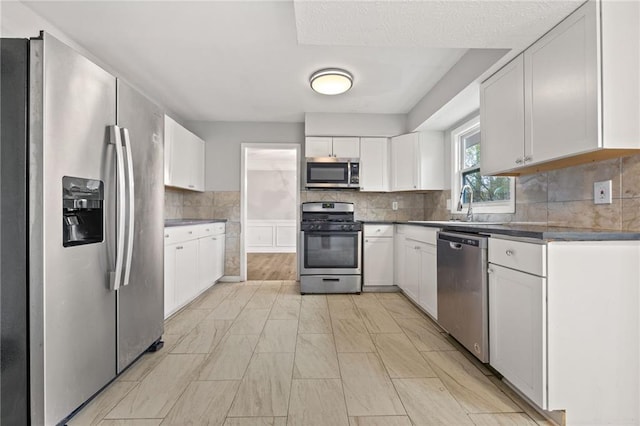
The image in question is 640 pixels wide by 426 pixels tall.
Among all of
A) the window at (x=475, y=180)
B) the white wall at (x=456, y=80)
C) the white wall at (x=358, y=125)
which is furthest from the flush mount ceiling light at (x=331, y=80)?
the window at (x=475, y=180)

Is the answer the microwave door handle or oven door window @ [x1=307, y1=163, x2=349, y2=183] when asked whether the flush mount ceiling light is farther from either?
the microwave door handle

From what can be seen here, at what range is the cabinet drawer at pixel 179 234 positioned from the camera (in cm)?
268

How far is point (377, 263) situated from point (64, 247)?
122 inches

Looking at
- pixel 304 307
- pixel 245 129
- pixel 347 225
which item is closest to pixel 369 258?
pixel 347 225

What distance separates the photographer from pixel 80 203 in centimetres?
145

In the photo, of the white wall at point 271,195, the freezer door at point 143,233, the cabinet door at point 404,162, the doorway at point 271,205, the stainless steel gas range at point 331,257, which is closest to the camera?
the freezer door at point 143,233

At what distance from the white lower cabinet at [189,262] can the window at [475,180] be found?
9.13 feet

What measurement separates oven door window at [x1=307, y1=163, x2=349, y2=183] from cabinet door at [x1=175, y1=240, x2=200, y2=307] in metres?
1.66

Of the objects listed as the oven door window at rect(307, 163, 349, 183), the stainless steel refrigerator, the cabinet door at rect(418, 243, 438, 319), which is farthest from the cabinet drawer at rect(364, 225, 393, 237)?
the stainless steel refrigerator

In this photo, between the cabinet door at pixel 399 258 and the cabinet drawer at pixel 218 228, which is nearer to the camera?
the cabinet door at pixel 399 258

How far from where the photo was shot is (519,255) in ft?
4.99

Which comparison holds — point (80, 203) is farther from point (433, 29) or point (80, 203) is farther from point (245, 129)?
point (245, 129)

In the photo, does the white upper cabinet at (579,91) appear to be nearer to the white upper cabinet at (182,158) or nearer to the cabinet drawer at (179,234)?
the cabinet drawer at (179,234)

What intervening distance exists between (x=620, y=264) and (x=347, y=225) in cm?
260
